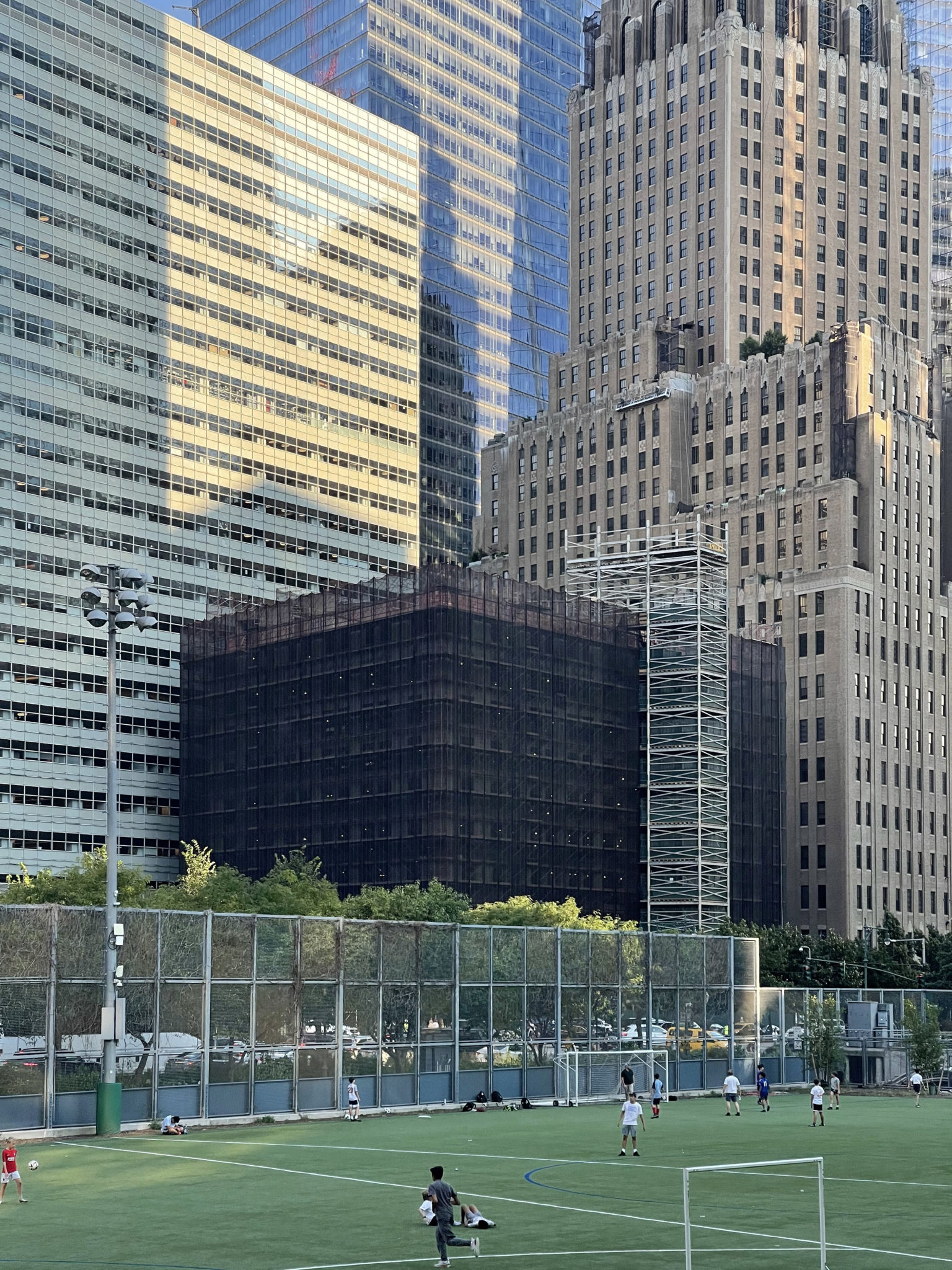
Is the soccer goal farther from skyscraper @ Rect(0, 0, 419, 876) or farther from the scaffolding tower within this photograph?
skyscraper @ Rect(0, 0, 419, 876)

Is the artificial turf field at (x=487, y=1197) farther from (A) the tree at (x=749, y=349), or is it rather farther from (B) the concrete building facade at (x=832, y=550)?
(A) the tree at (x=749, y=349)

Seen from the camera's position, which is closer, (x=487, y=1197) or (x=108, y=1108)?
(x=487, y=1197)

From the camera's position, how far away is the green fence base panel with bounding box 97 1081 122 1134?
48.3m

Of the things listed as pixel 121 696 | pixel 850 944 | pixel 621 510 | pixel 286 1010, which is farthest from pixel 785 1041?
pixel 621 510

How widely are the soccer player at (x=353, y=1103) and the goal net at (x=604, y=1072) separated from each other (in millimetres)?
10834

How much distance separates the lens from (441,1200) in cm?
2841

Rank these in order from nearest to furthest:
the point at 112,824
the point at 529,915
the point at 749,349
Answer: the point at 112,824
the point at 529,915
the point at 749,349

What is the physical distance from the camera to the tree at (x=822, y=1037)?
7394 cm

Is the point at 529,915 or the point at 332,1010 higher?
the point at 529,915

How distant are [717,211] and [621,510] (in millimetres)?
35742

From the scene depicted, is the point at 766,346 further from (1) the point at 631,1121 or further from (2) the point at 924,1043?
(1) the point at 631,1121

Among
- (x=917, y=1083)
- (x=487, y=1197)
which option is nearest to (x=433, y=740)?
(x=917, y=1083)

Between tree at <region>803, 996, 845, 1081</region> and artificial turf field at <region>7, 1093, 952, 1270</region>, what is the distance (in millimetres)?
18166

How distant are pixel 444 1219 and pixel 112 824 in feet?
69.8
